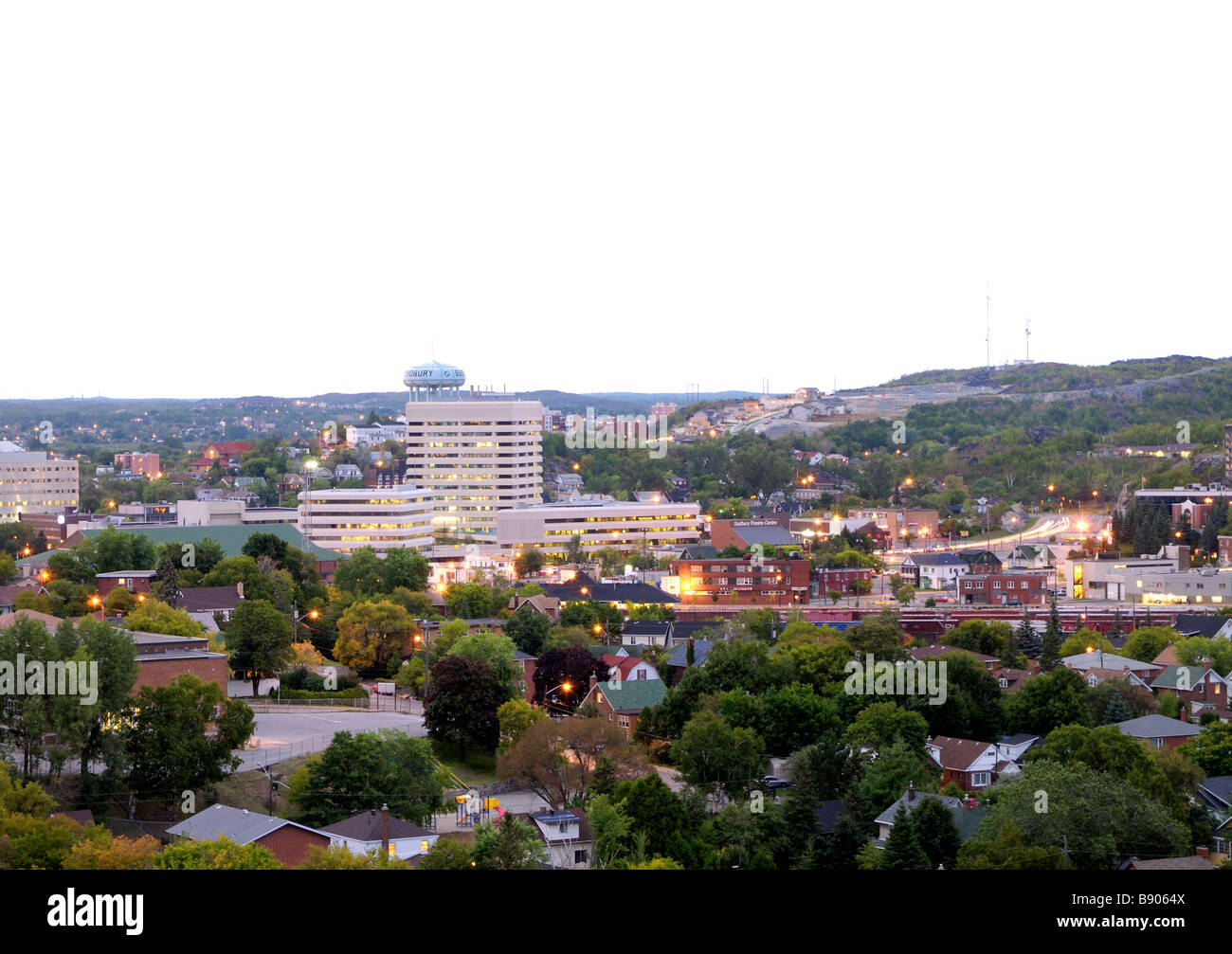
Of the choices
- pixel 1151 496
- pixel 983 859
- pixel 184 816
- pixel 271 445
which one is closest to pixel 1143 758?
Result: pixel 983 859

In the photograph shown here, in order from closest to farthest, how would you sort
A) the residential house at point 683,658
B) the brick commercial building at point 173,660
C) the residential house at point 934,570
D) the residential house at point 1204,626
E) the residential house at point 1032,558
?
1. the brick commercial building at point 173,660
2. the residential house at point 683,658
3. the residential house at point 1204,626
4. the residential house at point 934,570
5. the residential house at point 1032,558

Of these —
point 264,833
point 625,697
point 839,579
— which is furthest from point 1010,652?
point 264,833

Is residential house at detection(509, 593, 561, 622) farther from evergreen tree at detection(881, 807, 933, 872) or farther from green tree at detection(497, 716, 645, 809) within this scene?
evergreen tree at detection(881, 807, 933, 872)

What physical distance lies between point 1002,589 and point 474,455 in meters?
32.7

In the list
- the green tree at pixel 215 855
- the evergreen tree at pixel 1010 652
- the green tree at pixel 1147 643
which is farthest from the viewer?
the green tree at pixel 1147 643

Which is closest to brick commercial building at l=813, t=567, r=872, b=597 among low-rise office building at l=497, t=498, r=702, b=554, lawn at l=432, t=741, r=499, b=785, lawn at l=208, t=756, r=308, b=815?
low-rise office building at l=497, t=498, r=702, b=554

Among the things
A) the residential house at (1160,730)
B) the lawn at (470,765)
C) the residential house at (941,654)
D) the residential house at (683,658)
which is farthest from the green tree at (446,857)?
the residential house at (683,658)

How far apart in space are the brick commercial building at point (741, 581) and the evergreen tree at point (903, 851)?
2895cm

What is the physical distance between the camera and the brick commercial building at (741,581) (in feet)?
146

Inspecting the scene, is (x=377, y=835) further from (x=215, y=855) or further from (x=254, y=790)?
(x=254, y=790)

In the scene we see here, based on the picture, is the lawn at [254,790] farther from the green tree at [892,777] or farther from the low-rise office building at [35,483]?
the low-rise office building at [35,483]
